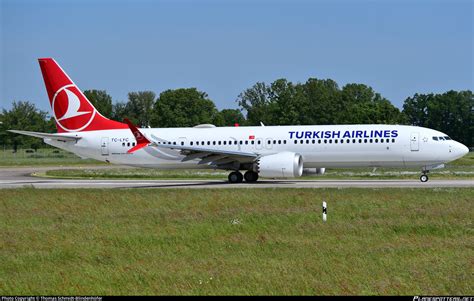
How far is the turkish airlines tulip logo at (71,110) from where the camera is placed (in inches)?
1726

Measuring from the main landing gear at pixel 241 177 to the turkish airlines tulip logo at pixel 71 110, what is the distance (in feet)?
30.5

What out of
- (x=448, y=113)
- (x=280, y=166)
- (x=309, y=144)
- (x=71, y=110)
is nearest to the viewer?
(x=280, y=166)

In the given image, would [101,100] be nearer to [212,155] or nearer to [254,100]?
[254,100]

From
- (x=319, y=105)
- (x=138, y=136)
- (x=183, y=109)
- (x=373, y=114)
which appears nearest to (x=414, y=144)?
(x=138, y=136)

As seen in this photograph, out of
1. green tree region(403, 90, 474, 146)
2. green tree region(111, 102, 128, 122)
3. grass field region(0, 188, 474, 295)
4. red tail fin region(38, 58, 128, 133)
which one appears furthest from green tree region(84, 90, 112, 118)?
grass field region(0, 188, 474, 295)

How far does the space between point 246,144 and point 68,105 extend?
36.3 ft

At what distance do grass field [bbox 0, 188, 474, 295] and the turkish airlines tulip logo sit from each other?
14655 mm

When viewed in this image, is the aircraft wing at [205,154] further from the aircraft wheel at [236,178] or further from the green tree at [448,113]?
the green tree at [448,113]

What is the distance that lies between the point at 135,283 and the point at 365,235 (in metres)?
7.58

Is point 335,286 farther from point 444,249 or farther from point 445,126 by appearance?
point 445,126

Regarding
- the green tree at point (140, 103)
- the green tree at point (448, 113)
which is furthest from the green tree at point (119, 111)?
the green tree at point (448, 113)

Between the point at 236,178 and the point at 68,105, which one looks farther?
the point at 68,105

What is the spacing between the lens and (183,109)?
13862 cm

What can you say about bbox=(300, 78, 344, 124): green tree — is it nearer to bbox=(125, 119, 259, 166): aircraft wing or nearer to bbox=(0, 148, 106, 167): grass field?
bbox=(0, 148, 106, 167): grass field
